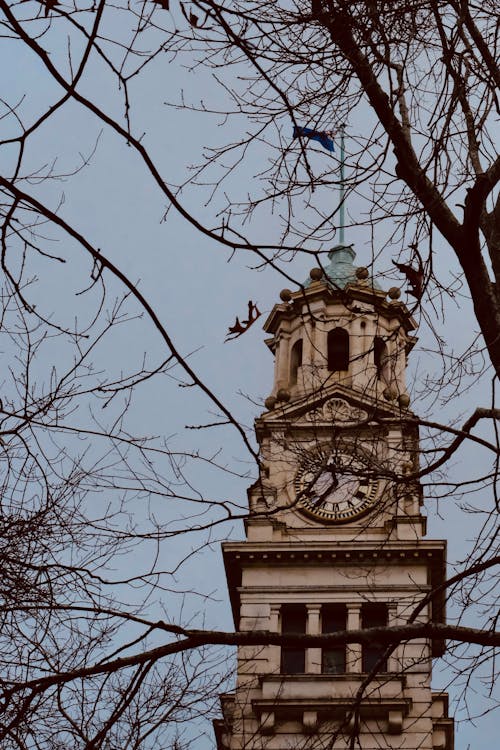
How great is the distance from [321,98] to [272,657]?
37.2m

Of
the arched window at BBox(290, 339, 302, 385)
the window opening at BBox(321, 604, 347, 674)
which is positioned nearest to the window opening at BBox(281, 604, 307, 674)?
the window opening at BBox(321, 604, 347, 674)

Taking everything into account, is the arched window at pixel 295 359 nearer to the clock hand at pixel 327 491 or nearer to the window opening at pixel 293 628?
the window opening at pixel 293 628

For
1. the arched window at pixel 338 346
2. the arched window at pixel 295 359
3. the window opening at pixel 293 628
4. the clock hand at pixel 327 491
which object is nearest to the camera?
the clock hand at pixel 327 491

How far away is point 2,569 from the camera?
35.9 feet

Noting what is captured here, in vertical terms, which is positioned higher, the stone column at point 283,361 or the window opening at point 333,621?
the stone column at point 283,361

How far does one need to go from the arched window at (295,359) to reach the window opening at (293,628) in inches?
348

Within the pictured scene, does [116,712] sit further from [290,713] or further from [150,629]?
[290,713]

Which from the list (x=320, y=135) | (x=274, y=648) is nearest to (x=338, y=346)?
(x=274, y=648)

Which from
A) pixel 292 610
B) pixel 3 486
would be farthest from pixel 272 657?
pixel 3 486

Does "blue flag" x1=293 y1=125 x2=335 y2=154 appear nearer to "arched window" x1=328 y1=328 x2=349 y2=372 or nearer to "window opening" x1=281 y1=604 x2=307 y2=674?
"window opening" x1=281 y1=604 x2=307 y2=674

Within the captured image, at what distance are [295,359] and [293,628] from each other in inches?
412

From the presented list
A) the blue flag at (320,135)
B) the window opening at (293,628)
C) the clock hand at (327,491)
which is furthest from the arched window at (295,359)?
the blue flag at (320,135)

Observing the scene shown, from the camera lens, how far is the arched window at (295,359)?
53.7 meters

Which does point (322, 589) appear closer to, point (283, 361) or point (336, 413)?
point (283, 361)
